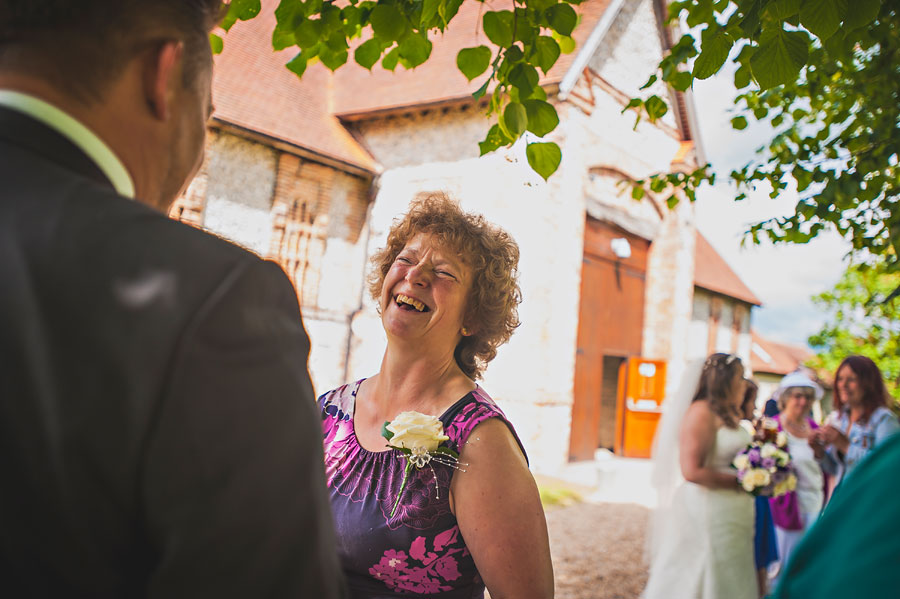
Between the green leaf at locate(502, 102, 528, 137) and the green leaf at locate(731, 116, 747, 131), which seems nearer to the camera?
the green leaf at locate(502, 102, 528, 137)

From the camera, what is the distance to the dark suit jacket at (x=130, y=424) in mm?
655

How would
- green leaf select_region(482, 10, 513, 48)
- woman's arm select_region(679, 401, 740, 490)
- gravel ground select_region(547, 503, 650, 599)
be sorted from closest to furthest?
green leaf select_region(482, 10, 513, 48)
woman's arm select_region(679, 401, 740, 490)
gravel ground select_region(547, 503, 650, 599)

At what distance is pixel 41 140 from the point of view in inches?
30.1

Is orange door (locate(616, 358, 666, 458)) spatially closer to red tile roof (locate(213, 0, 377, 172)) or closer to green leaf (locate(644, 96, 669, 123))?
red tile roof (locate(213, 0, 377, 172))

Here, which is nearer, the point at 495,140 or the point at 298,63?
the point at 495,140

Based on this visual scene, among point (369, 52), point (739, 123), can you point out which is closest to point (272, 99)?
point (739, 123)

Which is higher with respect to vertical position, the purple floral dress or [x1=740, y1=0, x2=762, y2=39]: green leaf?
[x1=740, y1=0, x2=762, y2=39]: green leaf

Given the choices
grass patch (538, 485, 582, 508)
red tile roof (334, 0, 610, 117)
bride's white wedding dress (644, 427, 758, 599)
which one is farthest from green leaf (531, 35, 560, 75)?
red tile roof (334, 0, 610, 117)

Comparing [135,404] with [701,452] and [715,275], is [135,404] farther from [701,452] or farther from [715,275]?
[715,275]

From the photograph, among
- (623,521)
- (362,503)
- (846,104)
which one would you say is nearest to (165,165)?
(362,503)

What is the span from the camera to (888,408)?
16.4 feet

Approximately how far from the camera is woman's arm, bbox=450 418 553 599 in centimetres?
177

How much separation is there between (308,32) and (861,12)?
6.22 ft

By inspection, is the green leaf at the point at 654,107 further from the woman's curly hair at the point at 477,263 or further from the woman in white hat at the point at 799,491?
the woman in white hat at the point at 799,491
